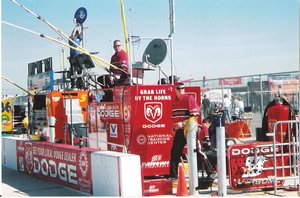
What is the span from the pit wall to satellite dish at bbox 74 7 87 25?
11.6 ft

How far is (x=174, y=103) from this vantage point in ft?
28.1

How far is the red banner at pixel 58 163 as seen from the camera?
8.53 m

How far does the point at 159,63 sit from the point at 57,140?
4.32 metres

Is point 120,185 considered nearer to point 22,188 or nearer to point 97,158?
point 97,158

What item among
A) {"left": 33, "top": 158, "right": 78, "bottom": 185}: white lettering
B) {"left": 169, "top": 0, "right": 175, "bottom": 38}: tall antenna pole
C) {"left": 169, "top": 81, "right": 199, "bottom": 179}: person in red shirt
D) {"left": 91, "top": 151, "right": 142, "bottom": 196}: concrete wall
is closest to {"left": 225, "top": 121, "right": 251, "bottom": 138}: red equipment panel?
{"left": 169, "top": 0, "right": 175, "bottom": 38}: tall antenna pole

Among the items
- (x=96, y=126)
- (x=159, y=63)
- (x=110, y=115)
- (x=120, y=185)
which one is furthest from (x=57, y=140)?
(x=120, y=185)

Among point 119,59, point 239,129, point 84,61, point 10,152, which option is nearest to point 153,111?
point 119,59

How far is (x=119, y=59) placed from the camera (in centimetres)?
1027

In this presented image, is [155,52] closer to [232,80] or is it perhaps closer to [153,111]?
[153,111]

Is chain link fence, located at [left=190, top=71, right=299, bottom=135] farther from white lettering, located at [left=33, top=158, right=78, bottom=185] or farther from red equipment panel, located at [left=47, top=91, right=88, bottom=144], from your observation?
white lettering, located at [left=33, top=158, right=78, bottom=185]

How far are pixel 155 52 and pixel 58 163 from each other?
9.69 feet

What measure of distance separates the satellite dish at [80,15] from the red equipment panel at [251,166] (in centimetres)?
627

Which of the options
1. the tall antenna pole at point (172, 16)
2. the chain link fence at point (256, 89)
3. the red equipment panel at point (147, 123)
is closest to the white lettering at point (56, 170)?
the red equipment panel at point (147, 123)

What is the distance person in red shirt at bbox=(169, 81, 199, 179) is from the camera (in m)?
8.28
